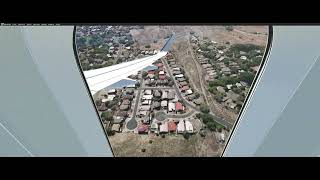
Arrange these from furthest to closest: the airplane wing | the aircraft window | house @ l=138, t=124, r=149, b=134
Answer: house @ l=138, t=124, r=149, b=134 < the aircraft window < the airplane wing

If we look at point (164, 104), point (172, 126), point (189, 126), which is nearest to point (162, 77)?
point (164, 104)

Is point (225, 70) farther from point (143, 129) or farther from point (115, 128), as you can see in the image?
point (115, 128)

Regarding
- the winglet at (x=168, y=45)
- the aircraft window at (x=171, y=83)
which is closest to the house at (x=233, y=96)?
the aircraft window at (x=171, y=83)

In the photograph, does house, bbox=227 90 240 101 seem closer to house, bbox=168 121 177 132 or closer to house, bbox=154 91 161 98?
house, bbox=168 121 177 132

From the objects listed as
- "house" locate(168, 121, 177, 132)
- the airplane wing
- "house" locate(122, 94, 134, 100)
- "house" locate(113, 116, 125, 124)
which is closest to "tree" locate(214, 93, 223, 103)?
"house" locate(168, 121, 177, 132)

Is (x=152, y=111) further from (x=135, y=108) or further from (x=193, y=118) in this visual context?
(x=193, y=118)

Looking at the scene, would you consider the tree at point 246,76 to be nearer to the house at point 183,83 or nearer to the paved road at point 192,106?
the paved road at point 192,106
